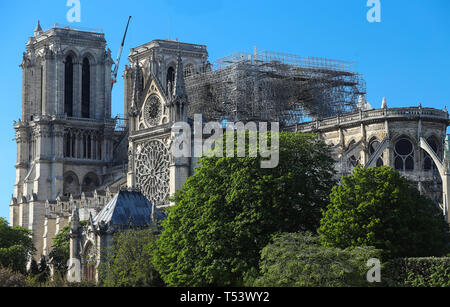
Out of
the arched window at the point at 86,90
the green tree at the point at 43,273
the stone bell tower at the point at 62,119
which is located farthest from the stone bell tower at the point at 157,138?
the arched window at the point at 86,90

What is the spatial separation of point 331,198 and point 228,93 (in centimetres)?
3698

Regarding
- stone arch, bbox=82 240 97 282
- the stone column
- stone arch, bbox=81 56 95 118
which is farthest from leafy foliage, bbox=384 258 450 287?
stone arch, bbox=81 56 95 118

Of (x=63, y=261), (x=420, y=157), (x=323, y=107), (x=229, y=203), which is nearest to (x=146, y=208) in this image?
(x=63, y=261)

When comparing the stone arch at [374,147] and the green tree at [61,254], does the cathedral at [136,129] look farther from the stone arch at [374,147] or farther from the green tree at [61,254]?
the green tree at [61,254]

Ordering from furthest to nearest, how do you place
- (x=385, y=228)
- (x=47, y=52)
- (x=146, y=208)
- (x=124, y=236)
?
1. (x=47, y=52)
2. (x=146, y=208)
3. (x=124, y=236)
4. (x=385, y=228)

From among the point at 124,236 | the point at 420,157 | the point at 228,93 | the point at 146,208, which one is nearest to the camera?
the point at 124,236

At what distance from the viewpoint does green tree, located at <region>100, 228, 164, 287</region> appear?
5925 centimetres

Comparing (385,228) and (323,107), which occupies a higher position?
(323,107)

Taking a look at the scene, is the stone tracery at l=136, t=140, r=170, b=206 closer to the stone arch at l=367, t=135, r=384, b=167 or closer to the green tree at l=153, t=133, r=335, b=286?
the stone arch at l=367, t=135, r=384, b=167

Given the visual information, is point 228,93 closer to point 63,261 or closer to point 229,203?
point 63,261

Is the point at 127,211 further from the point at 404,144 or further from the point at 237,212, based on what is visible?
the point at 404,144

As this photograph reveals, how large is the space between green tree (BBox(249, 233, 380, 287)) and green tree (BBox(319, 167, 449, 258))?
1.84m

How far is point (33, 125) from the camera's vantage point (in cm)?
11212

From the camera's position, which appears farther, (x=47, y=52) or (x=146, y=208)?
(x=47, y=52)
